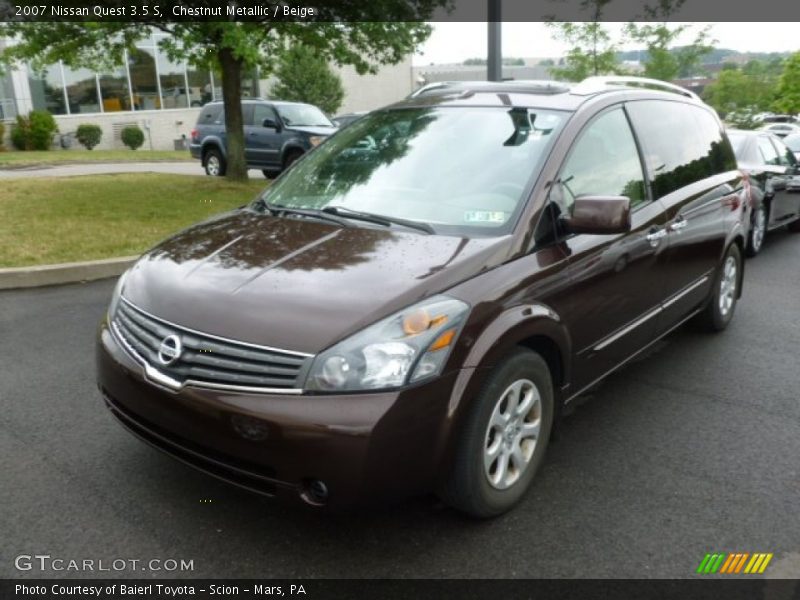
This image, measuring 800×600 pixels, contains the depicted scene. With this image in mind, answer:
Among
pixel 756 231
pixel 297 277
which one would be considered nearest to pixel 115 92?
pixel 756 231

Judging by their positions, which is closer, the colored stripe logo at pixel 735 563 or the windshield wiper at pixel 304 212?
the colored stripe logo at pixel 735 563

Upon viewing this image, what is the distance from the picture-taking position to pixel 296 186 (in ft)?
13.3

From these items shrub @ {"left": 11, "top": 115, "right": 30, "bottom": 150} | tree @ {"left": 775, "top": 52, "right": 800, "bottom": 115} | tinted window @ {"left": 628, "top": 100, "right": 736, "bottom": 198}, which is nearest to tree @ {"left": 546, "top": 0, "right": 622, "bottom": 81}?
tinted window @ {"left": 628, "top": 100, "right": 736, "bottom": 198}

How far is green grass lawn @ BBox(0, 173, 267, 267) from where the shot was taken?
296 inches

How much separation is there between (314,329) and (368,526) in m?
0.96

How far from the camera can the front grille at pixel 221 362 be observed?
2.53 meters

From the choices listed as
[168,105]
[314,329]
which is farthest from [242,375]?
[168,105]

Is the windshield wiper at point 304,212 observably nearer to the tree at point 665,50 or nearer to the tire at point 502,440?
the tire at point 502,440

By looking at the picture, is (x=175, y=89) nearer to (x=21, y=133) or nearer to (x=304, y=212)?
(x=21, y=133)

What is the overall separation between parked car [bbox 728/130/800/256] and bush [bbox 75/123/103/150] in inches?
1083

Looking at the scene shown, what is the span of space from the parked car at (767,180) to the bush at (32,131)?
88.7 ft

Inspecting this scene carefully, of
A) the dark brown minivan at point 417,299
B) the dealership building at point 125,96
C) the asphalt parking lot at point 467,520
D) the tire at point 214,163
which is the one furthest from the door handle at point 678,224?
the dealership building at point 125,96

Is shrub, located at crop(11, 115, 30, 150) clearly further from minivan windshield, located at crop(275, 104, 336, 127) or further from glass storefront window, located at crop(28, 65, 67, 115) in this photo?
minivan windshield, located at crop(275, 104, 336, 127)

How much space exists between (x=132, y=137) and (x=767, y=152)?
93.9 feet
